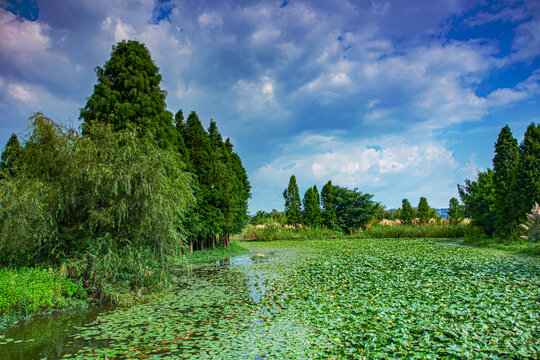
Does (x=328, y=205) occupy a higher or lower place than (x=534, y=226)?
higher

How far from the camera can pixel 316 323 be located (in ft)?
17.2

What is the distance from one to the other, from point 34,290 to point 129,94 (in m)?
8.27

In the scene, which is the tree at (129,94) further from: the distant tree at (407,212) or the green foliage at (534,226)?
the distant tree at (407,212)

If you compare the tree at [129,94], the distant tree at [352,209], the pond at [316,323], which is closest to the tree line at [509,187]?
the pond at [316,323]

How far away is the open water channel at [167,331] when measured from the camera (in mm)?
4289

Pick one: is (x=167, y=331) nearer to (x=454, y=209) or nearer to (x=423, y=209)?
(x=423, y=209)

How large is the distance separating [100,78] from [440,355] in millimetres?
13655

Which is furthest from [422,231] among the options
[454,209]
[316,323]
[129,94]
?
[129,94]

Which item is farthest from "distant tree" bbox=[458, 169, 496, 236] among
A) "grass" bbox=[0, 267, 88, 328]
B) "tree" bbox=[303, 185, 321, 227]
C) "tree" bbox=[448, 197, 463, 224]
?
"grass" bbox=[0, 267, 88, 328]

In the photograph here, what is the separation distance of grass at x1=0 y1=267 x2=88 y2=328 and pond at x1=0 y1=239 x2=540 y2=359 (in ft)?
1.30

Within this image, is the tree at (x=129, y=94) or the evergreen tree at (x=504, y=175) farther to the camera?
the evergreen tree at (x=504, y=175)

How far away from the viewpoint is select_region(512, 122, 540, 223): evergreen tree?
15.7 meters

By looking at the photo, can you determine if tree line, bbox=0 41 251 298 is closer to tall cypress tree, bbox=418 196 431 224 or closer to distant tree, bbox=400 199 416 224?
distant tree, bbox=400 199 416 224

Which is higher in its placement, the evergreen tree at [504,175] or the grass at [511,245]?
the evergreen tree at [504,175]
